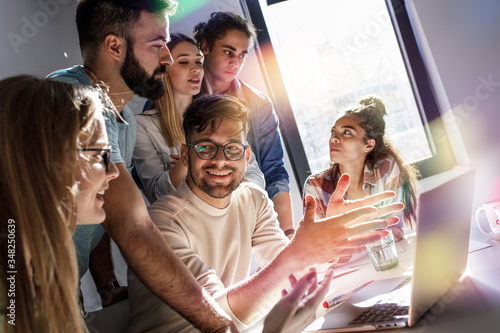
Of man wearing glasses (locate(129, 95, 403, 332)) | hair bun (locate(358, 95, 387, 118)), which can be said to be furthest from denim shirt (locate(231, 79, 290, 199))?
man wearing glasses (locate(129, 95, 403, 332))

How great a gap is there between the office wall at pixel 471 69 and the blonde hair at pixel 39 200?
9.93ft

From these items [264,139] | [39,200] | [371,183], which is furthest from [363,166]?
[39,200]

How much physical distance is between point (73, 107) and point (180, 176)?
965 mm

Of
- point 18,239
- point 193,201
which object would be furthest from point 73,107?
point 193,201

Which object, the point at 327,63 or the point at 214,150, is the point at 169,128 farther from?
the point at 327,63

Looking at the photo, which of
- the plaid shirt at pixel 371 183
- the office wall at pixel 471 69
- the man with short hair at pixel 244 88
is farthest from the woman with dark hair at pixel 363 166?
the office wall at pixel 471 69

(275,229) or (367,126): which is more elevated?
(367,126)

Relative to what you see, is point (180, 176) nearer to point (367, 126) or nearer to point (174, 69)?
point (174, 69)

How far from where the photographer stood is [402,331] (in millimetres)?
932

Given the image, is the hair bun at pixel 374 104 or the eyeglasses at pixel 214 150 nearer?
the eyeglasses at pixel 214 150

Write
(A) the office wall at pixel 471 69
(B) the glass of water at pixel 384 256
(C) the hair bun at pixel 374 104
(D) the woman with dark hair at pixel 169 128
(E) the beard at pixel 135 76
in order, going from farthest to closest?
(A) the office wall at pixel 471 69 → (C) the hair bun at pixel 374 104 → (D) the woman with dark hair at pixel 169 128 → (E) the beard at pixel 135 76 → (B) the glass of water at pixel 384 256

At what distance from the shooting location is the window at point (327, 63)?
3.33 m

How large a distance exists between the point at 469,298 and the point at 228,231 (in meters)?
0.82

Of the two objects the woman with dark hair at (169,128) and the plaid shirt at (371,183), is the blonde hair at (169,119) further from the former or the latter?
the plaid shirt at (371,183)
